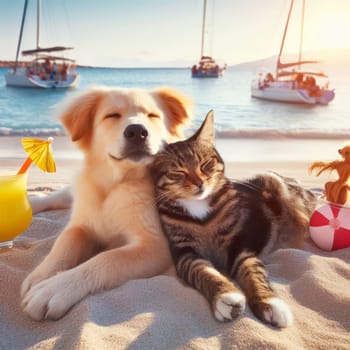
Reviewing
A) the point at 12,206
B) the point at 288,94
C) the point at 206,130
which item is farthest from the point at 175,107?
the point at 288,94

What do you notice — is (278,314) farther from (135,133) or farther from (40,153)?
(40,153)

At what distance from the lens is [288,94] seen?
35.0 ft

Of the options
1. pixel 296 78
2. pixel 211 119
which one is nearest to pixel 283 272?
pixel 211 119

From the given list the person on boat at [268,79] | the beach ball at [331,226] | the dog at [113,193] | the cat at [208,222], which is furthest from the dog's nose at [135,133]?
the person on boat at [268,79]

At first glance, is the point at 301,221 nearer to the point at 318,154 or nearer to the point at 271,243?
the point at 271,243

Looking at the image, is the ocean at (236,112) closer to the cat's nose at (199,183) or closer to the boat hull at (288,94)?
the boat hull at (288,94)

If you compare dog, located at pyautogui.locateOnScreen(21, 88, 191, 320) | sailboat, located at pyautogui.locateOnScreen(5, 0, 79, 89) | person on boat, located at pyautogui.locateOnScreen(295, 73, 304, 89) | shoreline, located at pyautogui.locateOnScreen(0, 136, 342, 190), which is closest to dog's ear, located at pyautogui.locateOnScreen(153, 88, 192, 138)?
dog, located at pyautogui.locateOnScreen(21, 88, 191, 320)

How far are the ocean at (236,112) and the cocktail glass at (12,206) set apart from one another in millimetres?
3200

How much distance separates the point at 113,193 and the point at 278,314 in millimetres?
730

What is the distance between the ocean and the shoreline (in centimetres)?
48

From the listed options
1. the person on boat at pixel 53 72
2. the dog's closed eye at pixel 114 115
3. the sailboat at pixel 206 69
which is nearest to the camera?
the dog's closed eye at pixel 114 115

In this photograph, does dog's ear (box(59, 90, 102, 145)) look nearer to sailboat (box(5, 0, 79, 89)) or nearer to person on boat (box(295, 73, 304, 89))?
person on boat (box(295, 73, 304, 89))

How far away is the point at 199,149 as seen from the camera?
1.47 meters

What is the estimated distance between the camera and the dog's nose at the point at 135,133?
1356 millimetres
